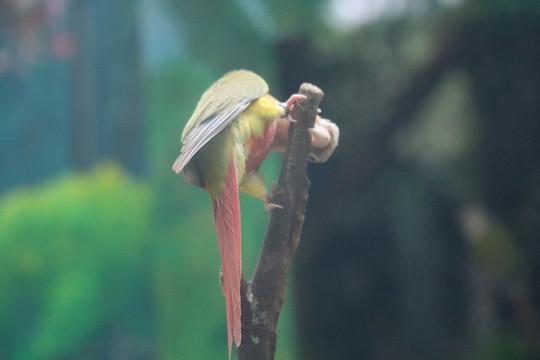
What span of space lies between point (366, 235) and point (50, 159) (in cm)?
130

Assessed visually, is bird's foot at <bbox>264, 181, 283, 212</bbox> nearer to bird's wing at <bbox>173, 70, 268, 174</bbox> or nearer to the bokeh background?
bird's wing at <bbox>173, 70, 268, 174</bbox>

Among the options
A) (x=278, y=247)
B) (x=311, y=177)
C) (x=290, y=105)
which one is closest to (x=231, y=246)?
(x=278, y=247)

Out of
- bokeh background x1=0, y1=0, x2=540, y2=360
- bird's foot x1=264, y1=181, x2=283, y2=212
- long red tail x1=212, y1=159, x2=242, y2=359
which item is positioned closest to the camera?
long red tail x1=212, y1=159, x2=242, y2=359

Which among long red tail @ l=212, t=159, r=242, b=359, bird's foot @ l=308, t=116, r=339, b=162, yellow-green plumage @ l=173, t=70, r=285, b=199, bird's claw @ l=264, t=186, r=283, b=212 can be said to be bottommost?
long red tail @ l=212, t=159, r=242, b=359

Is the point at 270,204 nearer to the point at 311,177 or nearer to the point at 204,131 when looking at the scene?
the point at 204,131

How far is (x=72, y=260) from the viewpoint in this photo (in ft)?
6.40

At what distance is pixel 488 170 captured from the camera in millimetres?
2299

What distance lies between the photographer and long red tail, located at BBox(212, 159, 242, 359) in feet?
2.03

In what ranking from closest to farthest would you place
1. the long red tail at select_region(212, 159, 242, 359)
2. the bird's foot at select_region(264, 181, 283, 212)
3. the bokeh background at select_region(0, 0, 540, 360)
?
the long red tail at select_region(212, 159, 242, 359), the bird's foot at select_region(264, 181, 283, 212), the bokeh background at select_region(0, 0, 540, 360)

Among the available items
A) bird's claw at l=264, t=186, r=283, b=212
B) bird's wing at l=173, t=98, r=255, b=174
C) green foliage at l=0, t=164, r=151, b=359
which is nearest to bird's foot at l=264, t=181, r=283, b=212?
bird's claw at l=264, t=186, r=283, b=212

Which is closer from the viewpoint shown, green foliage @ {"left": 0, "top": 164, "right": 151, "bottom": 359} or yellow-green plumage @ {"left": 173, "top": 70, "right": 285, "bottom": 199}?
yellow-green plumage @ {"left": 173, "top": 70, "right": 285, "bottom": 199}

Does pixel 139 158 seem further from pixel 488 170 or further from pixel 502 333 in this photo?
pixel 502 333

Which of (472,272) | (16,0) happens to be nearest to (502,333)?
(472,272)

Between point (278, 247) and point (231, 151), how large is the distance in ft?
0.49
